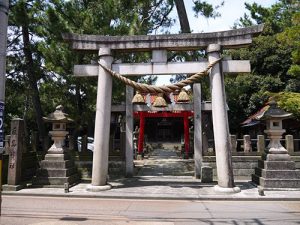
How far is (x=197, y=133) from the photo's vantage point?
52.3 feet

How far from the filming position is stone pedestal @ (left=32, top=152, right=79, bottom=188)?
499 inches

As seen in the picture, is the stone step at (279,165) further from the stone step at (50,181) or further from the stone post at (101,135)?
the stone step at (50,181)

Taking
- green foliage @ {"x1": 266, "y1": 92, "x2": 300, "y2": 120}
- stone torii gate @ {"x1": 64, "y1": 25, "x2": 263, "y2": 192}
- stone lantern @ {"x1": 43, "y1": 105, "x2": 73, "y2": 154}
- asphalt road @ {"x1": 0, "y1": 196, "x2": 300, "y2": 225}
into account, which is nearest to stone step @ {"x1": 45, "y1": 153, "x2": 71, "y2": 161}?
stone lantern @ {"x1": 43, "y1": 105, "x2": 73, "y2": 154}

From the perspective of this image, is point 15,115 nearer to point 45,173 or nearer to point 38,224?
point 45,173

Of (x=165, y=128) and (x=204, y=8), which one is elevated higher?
(x=204, y=8)

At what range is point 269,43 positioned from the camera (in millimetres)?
27344

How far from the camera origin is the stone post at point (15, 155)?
484 inches

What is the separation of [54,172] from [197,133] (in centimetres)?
668

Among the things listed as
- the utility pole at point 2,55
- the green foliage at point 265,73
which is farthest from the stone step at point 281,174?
the green foliage at point 265,73

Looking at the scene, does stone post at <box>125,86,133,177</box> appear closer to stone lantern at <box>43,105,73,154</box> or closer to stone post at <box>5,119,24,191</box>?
stone lantern at <box>43,105,73,154</box>

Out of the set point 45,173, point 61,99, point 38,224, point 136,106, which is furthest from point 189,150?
point 38,224

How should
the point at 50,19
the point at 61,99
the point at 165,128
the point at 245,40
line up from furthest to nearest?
the point at 165,128, the point at 61,99, the point at 50,19, the point at 245,40

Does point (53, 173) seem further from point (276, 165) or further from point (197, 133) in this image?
point (276, 165)

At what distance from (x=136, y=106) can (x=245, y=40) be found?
6.29m
